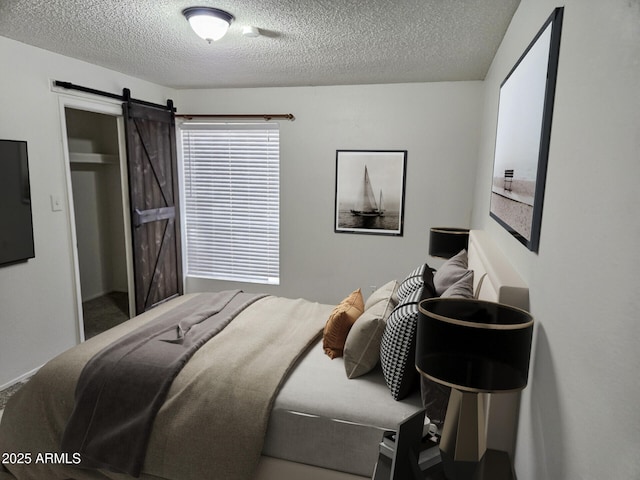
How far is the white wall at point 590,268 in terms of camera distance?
725 mm

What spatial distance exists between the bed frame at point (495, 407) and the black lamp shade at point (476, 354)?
0.38 metres

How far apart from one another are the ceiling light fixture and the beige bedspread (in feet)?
5.90

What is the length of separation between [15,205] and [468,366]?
326 cm

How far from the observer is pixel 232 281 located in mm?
4957

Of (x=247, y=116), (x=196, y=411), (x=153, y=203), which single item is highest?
(x=247, y=116)

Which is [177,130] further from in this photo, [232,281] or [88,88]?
[232,281]

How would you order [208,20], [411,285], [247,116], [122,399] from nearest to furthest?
[122,399], [411,285], [208,20], [247,116]

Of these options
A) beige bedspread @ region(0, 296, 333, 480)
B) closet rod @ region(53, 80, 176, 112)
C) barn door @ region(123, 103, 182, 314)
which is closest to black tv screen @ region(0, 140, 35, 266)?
closet rod @ region(53, 80, 176, 112)

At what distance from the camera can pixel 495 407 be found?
4.99ft

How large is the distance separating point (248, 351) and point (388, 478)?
1.21 meters

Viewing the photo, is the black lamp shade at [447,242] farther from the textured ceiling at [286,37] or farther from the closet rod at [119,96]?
the closet rod at [119,96]

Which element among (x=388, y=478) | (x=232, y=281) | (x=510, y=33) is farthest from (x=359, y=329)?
(x=232, y=281)

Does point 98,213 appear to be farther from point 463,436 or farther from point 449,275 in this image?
point 463,436

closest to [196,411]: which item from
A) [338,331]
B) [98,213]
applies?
[338,331]
